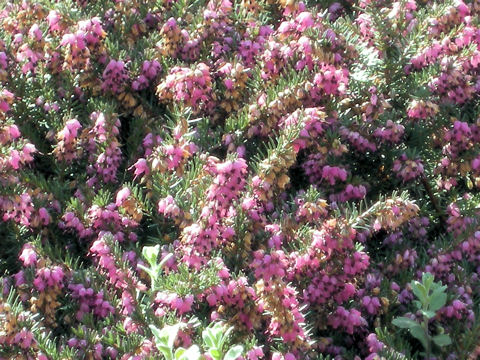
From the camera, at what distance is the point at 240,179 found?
271 centimetres

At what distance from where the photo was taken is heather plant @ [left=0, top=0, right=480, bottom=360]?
263cm

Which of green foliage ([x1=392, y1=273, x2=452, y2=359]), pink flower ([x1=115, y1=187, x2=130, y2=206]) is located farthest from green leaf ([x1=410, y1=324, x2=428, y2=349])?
pink flower ([x1=115, y1=187, x2=130, y2=206])

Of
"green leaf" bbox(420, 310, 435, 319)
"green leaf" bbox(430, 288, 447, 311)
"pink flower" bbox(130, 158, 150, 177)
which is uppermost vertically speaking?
"pink flower" bbox(130, 158, 150, 177)

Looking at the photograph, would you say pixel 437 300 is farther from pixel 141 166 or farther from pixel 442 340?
pixel 141 166

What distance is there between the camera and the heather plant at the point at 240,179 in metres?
2.63

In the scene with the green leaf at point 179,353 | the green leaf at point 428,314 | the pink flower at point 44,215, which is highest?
the green leaf at point 179,353

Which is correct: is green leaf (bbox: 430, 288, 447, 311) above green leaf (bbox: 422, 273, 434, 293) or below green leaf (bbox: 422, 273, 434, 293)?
below

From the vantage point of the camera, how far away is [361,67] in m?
3.54

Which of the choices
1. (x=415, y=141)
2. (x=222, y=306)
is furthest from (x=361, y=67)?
(x=222, y=306)

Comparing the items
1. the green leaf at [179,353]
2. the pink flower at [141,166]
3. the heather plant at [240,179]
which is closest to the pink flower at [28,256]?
the heather plant at [240,179]

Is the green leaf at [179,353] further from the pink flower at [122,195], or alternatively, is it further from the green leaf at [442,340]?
the pink flower at [122,195]

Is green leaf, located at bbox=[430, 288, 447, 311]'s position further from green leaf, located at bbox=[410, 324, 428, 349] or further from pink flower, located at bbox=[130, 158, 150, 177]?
pink flower, located at bbox=[130, 158, 150, 177]

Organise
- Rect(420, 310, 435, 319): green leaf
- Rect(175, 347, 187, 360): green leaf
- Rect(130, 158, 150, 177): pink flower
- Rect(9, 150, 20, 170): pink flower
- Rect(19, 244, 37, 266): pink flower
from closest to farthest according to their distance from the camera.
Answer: Rect(175, 347, 187, 360): green leaf < Rect(420, 310, 435, 319): green leaf < Rect(19, 244, 37, 266): pink flower < Rect(9, 150, 20, 170): pink flower < Rect(130, 158, 150, 177): pink flower

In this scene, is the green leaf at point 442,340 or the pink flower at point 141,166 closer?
the green leaf at point 442,340
